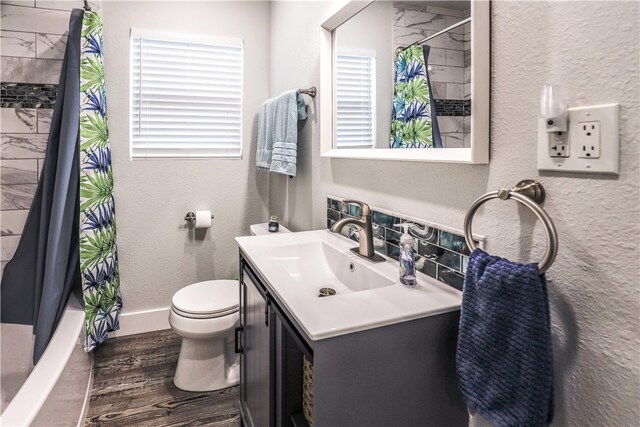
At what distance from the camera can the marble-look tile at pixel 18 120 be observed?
2275 mm

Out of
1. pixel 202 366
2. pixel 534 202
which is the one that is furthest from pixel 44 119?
pixel 534 202

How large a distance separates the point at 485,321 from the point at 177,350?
2.19 m

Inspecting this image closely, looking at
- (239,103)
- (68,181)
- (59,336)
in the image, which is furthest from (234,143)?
(59,336)

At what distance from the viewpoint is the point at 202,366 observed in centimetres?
207

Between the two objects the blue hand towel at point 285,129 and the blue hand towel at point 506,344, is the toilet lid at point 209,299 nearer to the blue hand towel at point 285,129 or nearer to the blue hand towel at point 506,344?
the blue hand towel at point 285,129

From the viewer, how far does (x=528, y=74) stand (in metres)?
0.83

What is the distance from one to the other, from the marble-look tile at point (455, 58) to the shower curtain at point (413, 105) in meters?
0.12

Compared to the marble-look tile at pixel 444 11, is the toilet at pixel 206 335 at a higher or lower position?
lower

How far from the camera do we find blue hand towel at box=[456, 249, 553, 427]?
0.72 metres

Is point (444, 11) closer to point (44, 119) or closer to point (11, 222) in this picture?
point (44, 119)

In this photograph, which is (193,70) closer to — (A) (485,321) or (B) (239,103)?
(B) (239,103)

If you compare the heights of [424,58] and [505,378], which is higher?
[424,58]

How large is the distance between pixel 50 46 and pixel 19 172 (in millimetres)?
791

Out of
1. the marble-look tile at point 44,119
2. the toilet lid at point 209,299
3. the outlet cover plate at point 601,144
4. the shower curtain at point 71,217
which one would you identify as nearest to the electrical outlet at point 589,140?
the outlet cover plate at point 601,144
